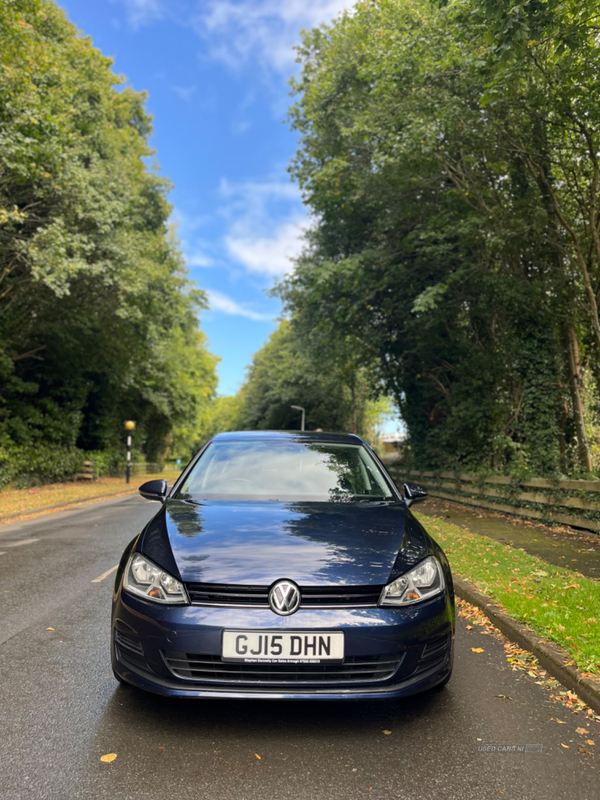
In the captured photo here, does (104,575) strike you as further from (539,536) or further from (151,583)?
(539,536)

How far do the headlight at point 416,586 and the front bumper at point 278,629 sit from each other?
0.15 feet

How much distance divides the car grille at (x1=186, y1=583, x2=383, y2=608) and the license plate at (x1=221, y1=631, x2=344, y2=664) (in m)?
0.14

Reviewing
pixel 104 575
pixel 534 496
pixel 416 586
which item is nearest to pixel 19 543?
pixel 104 575

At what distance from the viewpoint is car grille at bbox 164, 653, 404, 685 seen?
2.75 m

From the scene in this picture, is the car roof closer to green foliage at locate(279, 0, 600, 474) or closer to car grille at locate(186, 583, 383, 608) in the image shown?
car grille at locate(186, 583, 383, 608)

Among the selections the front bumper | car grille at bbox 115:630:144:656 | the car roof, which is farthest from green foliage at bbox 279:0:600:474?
car grille at bbox 115:630:144:656

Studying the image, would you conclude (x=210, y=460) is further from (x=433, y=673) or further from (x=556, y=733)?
(x=556, y=733)

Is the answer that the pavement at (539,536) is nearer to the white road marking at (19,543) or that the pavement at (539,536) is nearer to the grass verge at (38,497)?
the white road marking at (19,543)

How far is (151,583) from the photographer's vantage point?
9.80 ft

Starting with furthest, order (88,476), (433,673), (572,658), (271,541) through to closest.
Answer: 1. (88,476)
2. (572,658)
3. (271,541)
4. (433,673)

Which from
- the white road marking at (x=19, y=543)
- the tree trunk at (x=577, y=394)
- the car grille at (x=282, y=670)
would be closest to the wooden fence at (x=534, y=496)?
the tree trunk at (x=577, y=394)

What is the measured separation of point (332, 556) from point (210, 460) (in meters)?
1.83

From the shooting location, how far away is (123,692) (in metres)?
3.41

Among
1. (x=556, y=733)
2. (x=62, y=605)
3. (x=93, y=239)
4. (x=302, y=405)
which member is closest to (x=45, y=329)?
(x=93, y=239)
